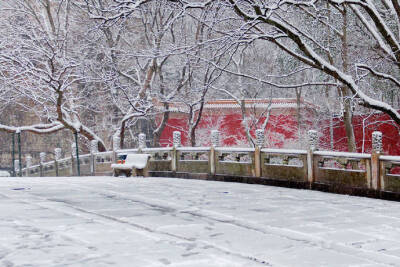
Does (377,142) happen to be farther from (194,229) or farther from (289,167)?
(194,229)

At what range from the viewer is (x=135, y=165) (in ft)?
63.0

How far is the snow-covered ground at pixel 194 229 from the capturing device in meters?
6.40

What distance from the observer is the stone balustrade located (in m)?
12.5

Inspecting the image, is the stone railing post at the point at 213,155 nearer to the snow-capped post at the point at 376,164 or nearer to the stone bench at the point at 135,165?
the stone bench at the point at 135,165

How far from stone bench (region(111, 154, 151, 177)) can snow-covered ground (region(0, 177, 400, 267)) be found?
242 inches

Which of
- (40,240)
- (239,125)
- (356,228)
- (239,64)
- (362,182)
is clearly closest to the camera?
(40,240)

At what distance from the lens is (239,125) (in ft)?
120

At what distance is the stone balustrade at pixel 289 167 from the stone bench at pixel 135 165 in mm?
679

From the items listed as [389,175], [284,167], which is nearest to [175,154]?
[284,167]

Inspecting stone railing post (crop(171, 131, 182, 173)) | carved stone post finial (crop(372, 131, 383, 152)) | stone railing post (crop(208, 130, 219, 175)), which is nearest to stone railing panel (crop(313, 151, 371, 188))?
carved stone post finial (crop(372, 131, 383, 152))

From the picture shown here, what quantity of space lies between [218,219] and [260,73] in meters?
23.8

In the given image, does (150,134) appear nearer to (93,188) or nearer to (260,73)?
(260,73)

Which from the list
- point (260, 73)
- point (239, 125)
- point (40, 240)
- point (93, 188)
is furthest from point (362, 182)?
point (239, 125)

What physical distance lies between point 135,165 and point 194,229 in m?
11.2
